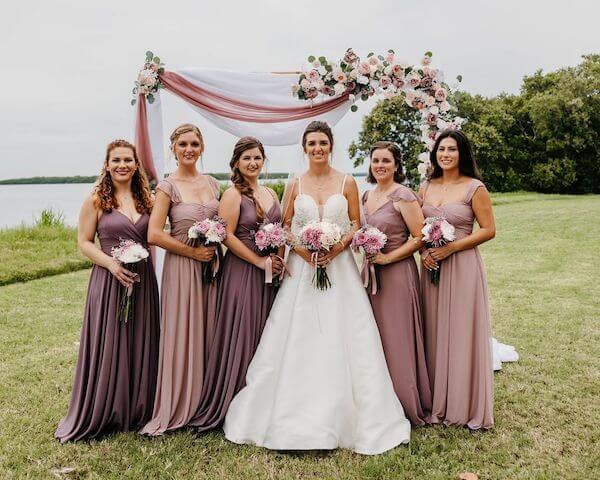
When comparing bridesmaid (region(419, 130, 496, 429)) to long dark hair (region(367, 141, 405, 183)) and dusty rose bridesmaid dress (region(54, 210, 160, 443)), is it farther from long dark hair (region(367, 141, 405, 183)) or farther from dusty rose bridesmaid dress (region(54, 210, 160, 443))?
dusty rose bridesmaid dress (region(54, 210, 160, 443))

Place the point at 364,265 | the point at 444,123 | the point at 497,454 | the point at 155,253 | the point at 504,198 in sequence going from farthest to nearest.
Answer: the point at 504,198 < the point at 444,123 < the point at 155,253 < the point at 364,265 < the point at 497,454

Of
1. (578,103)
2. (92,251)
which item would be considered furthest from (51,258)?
(578,103)

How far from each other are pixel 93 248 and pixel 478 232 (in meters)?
3.43

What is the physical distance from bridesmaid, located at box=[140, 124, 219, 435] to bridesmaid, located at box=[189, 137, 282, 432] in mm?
139

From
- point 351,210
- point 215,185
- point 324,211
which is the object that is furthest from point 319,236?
point 215,185

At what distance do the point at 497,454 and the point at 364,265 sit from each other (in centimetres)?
193

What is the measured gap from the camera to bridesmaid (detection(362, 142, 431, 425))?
194 inches

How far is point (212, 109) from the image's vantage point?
229 inches

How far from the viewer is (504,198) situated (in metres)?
33.9

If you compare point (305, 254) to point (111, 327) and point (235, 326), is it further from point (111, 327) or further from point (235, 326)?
point (111, 327)

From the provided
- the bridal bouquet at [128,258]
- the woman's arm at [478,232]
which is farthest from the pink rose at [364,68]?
the bridal bouquet at [128,258]

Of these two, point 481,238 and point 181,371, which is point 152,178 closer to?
point 181,371

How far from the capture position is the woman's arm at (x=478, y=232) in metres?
4.85

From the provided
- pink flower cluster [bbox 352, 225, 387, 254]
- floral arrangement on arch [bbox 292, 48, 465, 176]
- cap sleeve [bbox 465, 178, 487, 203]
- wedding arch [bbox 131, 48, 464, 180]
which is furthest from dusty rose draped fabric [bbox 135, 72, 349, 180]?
cap sleeve [bbox 465, 178, 487, 203]
